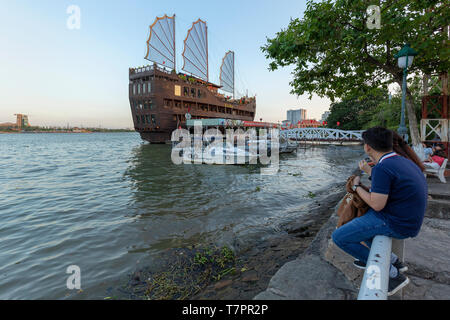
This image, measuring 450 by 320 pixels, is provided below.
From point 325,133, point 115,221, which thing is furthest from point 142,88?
point 115,221

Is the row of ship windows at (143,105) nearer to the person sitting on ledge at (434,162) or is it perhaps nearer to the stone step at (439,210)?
the person sitting on ledge at (434,162)

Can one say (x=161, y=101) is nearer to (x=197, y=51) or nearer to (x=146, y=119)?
(x=146, y=119)

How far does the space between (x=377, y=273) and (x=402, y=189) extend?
0.87 metres

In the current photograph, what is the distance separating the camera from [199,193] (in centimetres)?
1051

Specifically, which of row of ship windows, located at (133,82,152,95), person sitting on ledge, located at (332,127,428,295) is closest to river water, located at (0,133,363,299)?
person sitting on ledge, located at (332,127,428,295)

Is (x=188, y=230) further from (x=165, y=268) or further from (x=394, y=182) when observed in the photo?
(x=394, y=182)

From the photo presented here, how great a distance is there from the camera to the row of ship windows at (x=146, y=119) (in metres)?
45.0

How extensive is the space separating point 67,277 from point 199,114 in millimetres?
49394

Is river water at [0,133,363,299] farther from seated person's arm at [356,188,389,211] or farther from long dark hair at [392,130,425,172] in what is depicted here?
long dark hair at [392,130,425,172]

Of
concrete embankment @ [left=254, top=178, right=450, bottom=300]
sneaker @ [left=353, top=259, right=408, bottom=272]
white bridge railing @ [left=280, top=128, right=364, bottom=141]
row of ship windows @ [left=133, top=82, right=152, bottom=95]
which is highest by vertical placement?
row of ship windows @ [left=133, top=82, right=152, bottom=95]

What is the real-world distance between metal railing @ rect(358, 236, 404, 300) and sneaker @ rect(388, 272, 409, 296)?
1.89 ft

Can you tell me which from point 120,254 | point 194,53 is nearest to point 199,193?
point 120,254

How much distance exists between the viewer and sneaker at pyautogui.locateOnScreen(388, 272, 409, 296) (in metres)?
2.36

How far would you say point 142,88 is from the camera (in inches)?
1746
